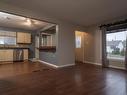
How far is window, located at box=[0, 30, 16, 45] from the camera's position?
634 centimetres

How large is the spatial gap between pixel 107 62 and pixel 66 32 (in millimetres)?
2517

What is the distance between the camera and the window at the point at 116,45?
4.25m

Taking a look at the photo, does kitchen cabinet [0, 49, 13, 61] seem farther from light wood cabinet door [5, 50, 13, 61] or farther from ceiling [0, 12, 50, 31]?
ceiling [0, 12, 50, 31]

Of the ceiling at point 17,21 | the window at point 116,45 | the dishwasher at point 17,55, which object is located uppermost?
the ceiling at point 17,21

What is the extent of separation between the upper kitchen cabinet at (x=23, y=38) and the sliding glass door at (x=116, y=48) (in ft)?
17.4

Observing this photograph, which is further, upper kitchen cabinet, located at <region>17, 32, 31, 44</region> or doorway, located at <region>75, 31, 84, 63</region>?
upper kitchen cabinet, located at <region>17, 32, 31, 44</region>

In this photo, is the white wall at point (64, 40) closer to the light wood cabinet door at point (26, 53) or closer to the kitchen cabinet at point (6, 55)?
the light wood cabinet door at point (26, 53)

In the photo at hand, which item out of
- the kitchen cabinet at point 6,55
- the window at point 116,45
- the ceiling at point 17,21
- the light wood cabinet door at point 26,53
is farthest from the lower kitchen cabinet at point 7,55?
the window at point 116,45

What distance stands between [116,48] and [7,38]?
666cm

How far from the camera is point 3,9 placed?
291 cm

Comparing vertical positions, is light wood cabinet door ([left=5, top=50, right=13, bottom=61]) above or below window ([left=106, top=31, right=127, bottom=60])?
below

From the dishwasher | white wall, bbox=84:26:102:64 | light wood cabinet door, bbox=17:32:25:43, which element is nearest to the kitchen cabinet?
the dishwasher

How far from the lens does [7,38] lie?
21.6 feet

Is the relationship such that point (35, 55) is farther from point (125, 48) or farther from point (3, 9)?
point (125, 48)
